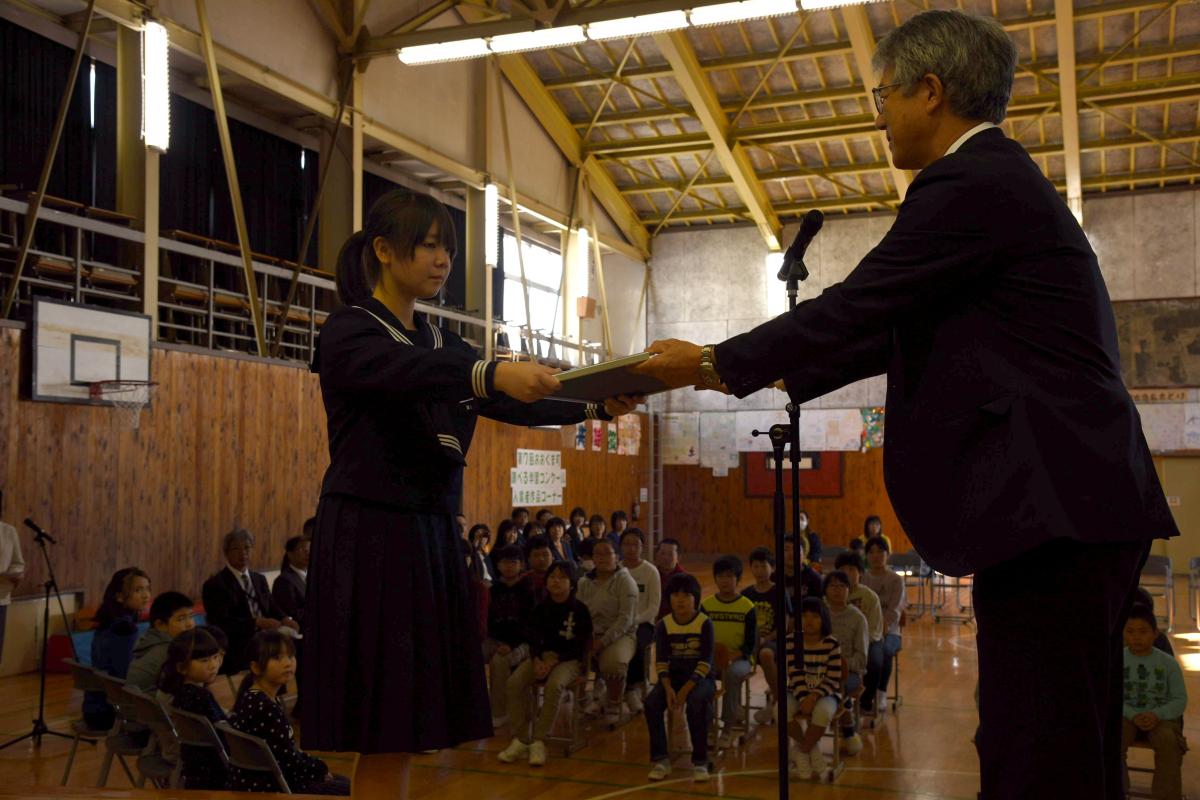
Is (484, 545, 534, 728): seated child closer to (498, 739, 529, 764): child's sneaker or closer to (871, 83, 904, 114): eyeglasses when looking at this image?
(498, 739, 529, 764): child's sneaker

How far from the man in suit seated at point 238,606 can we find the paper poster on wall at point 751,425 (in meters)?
13.8

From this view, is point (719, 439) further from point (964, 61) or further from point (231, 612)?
point (964, 61)

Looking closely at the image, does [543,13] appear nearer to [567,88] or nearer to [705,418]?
[567,88]

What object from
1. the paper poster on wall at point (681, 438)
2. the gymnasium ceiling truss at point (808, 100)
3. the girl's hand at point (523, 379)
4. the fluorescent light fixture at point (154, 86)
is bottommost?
the girl's hand at point (523, 379)

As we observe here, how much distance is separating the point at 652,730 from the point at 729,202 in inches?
640

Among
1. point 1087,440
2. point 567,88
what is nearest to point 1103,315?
point 1087,440

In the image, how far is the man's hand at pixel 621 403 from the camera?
96.5 inches

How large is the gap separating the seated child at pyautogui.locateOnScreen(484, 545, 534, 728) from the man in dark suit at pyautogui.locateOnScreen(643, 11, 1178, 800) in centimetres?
538

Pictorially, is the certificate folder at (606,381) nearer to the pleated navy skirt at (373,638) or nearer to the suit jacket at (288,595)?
the pleated navy skirt at (373,638)

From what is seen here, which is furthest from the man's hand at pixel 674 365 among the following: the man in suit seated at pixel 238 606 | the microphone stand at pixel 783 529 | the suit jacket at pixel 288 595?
the suit jacket at pixel 288 595

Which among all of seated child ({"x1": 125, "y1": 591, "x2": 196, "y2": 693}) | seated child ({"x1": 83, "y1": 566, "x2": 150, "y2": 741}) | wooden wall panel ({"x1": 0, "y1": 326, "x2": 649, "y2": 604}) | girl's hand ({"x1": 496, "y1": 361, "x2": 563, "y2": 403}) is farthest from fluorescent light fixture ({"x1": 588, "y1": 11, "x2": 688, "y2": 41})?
girl's hand ({"x1": 496, "y1": 361, "x2": 563, "y2": 403})

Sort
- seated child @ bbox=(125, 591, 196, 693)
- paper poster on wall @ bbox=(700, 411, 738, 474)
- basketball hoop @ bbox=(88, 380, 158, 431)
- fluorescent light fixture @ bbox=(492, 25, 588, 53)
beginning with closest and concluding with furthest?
seated child @ bbox=(125, 591, 196, 693)
basketball hoop @ bbox=(88, 380, 158, 431)
fluorescent light fixture @ bbox=(492, 25, 588, 53)
paper poster on wall @ bbox=(700, 411, 738, 474)

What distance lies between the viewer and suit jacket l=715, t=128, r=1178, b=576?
1.54 m

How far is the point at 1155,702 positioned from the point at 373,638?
4.69m
